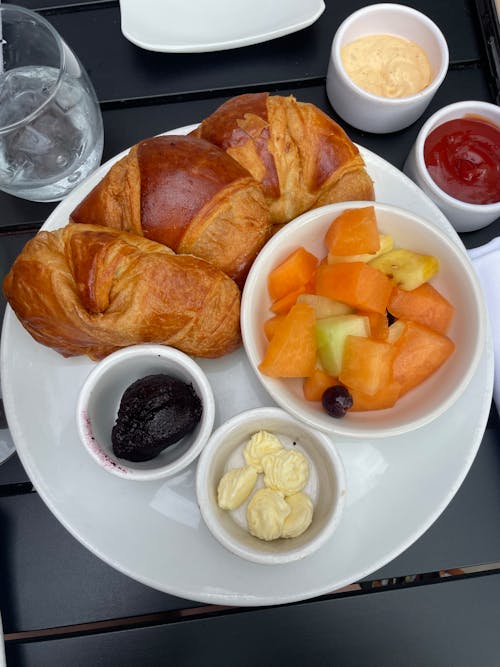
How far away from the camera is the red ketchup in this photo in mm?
1327

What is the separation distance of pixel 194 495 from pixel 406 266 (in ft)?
2.08

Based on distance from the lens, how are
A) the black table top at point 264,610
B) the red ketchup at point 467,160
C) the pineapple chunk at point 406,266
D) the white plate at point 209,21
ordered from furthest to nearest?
the white plate at point 209,21, the red ketchup at point 467,160, the black table top at point 264,610, the pineapple chunk at point 406,266

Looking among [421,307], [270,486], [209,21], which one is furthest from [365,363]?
[209,21]

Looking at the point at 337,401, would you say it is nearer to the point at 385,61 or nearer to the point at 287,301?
the point at 287,301

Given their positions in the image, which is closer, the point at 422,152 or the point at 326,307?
the point at 326,307

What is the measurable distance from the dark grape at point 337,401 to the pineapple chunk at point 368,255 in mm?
253

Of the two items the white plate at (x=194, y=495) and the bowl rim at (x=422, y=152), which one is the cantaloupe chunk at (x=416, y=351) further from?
the bowl rim at (x=422, y=152)

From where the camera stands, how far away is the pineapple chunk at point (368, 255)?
1.09 m

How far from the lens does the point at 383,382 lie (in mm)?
1029

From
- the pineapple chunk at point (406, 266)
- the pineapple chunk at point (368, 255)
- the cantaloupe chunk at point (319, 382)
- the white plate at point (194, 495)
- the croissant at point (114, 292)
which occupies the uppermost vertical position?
the croissant at point (114, 292)

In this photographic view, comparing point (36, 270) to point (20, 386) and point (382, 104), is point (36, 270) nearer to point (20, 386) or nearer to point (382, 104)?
point (20, 386)

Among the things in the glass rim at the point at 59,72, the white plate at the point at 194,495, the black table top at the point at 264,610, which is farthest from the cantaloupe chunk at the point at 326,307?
the glass rim at the point at 59,72

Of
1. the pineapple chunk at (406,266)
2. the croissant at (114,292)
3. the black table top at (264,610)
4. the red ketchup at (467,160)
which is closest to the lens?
the croissant at (114,292)

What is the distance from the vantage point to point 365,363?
1.00m
